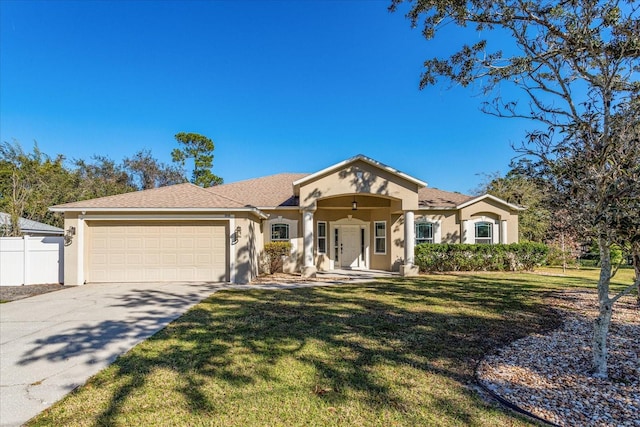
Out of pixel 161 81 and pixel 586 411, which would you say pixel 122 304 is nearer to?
pixel 586 411

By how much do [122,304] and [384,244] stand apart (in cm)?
1156

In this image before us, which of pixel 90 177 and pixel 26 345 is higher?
pixel 90 177

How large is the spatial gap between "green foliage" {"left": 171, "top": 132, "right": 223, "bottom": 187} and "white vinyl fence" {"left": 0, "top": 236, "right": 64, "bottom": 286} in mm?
23769

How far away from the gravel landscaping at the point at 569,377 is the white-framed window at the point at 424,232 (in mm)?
10214

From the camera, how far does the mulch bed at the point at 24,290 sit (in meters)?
9.52

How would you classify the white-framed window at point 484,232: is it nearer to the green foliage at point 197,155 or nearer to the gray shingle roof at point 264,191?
the gray shingle roof at point 264,191

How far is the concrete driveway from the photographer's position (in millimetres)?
3797

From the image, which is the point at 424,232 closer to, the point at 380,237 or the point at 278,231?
the point at 380,237

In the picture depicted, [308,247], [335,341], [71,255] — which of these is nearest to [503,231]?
[308,247]

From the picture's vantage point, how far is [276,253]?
14.9 metres

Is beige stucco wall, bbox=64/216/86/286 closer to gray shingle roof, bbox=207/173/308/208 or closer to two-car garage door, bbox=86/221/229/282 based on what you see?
two-car garage door, bbox=86/221/229/282

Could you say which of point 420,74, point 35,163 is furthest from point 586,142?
point 35,163

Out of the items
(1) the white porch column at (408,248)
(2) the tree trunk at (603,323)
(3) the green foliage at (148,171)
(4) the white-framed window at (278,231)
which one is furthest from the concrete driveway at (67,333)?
(3) the green foliage at (148,171)

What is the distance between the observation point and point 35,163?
85.7ft
